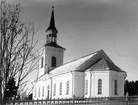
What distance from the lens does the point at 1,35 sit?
6949 mm

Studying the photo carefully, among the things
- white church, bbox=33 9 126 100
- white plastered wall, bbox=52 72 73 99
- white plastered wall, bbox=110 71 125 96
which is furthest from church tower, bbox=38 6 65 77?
white plastered wall, bbox=110 71 125 96

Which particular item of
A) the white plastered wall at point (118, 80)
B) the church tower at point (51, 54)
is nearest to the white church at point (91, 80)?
the white plastered wall at point (118, 80)

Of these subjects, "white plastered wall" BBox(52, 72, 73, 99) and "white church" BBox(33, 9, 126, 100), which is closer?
"white church" BBox(33, 9, 126, 100)

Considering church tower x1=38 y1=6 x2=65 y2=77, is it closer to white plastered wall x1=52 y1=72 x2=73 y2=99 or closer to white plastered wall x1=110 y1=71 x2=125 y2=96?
white plastered wall x1=52 y1=72 x2=73 y2=99

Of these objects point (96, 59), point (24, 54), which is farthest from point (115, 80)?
point (24, 54)

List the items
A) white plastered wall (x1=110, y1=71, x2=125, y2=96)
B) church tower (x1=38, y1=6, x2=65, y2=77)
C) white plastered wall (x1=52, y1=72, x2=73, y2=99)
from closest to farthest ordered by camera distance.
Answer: white plastered wall (x1=110, y1=71, x2=125, y2=96) < white plastered wall (x1=52, y1=72, x2=73, y2=99) < church tower (x1=38, y1=6, x2=65, y2=77)

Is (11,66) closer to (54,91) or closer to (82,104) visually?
(82,104)

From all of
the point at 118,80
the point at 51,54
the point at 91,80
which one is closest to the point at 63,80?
the point at 91,80

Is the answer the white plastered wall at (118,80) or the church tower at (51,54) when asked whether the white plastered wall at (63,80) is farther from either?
the church tower at (51,54)

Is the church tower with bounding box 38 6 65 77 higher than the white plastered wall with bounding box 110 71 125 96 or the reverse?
higher

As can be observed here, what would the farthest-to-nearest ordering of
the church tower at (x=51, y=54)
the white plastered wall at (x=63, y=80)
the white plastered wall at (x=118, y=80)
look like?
the church tower at (x=51, y=54) < the white plastered wall at (x=63, y=80) < the white plastered wall at (x=118, y=80)

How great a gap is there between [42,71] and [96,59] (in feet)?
67.3

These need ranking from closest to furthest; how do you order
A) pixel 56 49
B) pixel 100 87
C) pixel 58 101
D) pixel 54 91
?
pixel 58 101, pixel 100 87, pixel 54 91, pixel 56 49

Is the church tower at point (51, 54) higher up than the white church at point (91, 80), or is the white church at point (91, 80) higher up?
the church tower at point (51, 54)
